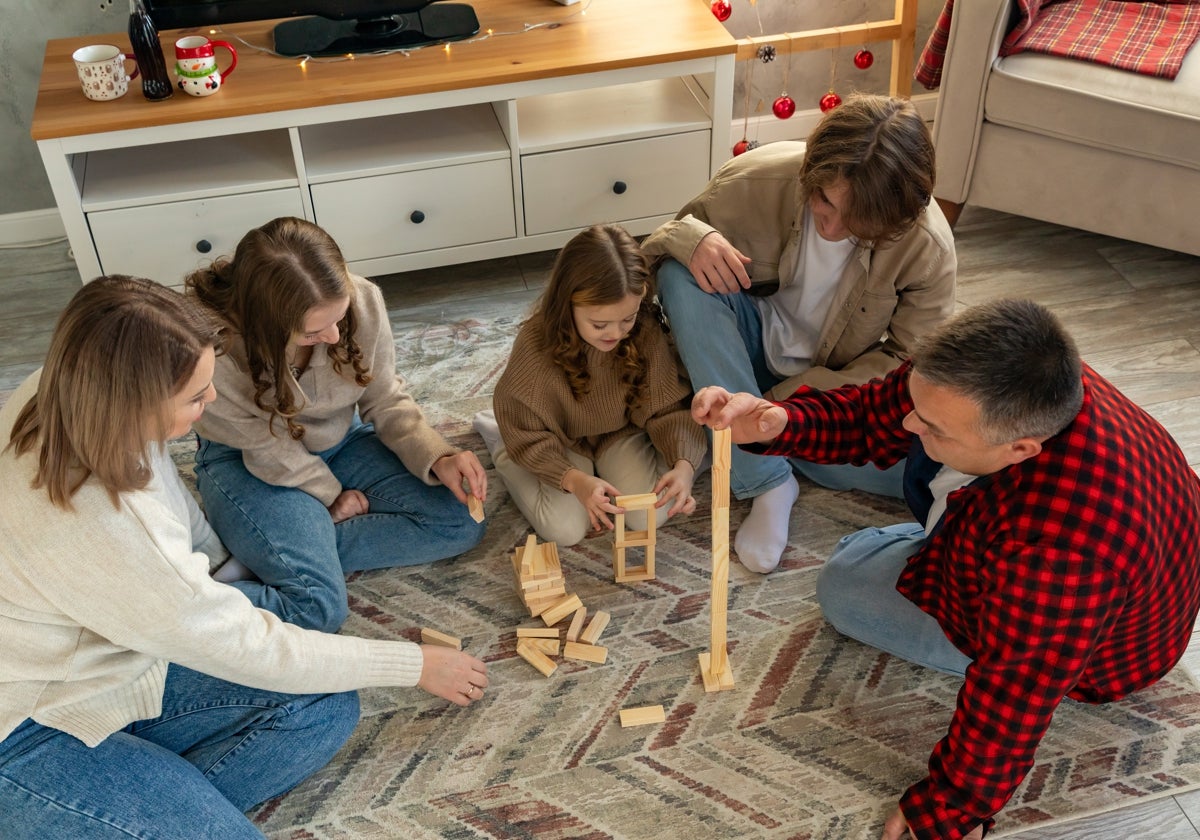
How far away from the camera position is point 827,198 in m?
1.75

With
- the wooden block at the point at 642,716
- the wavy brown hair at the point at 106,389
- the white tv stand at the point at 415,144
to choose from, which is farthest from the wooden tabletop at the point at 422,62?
the wooden block at the point at 642,716

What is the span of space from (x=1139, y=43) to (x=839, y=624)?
4.80 ft

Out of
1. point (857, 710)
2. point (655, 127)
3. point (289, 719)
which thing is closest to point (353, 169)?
point (655, 127)

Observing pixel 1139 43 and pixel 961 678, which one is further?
pixel 1139 43

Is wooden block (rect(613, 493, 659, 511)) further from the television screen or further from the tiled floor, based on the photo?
the television screen

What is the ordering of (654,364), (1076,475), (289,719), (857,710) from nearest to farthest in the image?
(1076,475) < (289,719) < (857,710) < (654,364)

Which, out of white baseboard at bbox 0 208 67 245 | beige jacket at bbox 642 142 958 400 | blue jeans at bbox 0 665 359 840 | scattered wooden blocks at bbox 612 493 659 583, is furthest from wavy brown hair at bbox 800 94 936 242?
white baseboard at bbox 0 208 67 245

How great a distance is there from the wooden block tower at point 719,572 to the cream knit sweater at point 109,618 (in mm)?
552

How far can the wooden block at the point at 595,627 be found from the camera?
72.5 inches

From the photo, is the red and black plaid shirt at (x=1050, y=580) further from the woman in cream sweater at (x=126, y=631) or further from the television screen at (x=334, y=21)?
the television screen at (x=334, y=21)

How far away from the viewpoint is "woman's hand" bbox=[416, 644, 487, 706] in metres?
1.66

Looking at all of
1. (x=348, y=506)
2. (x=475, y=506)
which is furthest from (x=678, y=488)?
(x=348, y=506)

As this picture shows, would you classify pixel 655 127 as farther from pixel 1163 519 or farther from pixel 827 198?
pixel 1163 519

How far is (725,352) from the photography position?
1988mm
